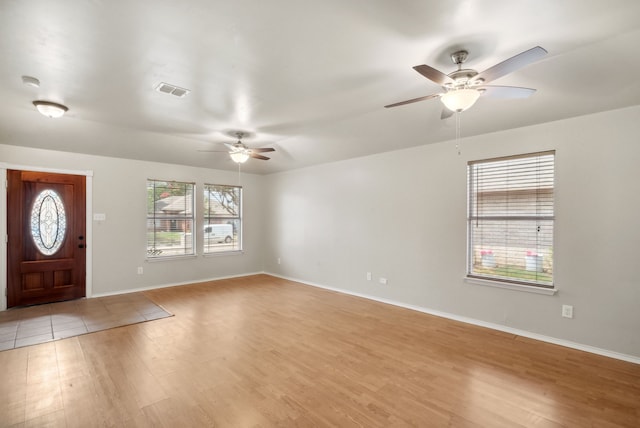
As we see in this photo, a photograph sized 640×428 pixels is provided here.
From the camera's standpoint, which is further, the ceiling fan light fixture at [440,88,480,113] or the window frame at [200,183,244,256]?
the window frame at [200,183,244,256]

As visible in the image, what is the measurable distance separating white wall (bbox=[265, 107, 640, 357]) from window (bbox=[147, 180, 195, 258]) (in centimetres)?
210

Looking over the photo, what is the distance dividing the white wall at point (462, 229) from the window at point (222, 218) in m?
1.20

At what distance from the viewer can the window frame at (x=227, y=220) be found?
21.2 feet

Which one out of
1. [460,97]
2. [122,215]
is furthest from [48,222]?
[460,97]

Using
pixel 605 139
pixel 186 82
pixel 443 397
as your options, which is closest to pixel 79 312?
pixel 186 82

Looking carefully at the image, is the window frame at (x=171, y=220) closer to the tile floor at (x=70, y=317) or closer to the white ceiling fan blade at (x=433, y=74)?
the tile floor at (x=70, y=317)

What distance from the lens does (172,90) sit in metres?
2.96

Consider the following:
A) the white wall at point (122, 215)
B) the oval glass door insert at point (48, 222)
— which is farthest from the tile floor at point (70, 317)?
the oval glass door insert at point (48, 222)

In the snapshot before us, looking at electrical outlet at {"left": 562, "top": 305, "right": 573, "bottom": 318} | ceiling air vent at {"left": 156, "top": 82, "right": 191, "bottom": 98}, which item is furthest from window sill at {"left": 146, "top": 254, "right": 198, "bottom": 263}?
electrical outlet at {"left": 562, "top": 305, "right": 573, "bottom": 318}

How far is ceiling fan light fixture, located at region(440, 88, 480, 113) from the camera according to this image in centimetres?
222

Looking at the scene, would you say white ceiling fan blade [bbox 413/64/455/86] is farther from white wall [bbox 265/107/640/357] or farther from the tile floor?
the tile floor

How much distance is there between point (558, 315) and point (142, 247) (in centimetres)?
651

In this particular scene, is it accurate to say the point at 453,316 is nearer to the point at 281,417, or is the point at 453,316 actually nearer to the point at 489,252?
the point at 489,252

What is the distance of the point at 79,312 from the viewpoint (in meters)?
4.32
